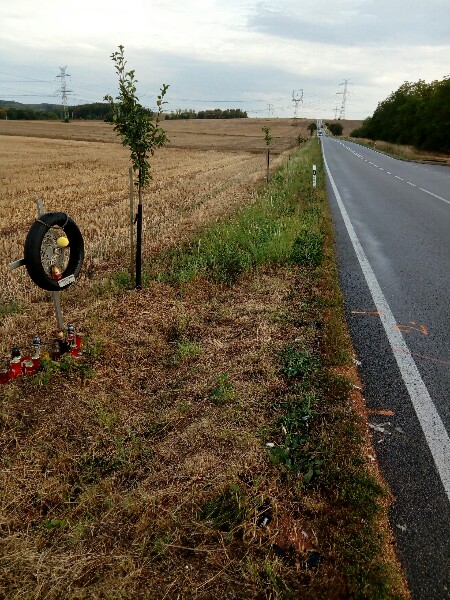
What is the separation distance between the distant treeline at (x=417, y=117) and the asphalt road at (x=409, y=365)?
121 ft

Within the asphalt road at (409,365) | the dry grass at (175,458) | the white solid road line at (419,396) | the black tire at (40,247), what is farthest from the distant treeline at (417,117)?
the black tire at (40,247)

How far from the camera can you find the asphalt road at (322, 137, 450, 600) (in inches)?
109

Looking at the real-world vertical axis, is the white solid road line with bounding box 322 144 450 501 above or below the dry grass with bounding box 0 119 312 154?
below

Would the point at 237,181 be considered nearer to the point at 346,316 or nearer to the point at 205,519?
the point at 346,316

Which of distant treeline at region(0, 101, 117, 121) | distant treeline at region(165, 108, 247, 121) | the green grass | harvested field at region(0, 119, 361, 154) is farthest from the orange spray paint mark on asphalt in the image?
distant treeline at region(165, 108, 247, 121)

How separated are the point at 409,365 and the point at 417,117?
176 ft

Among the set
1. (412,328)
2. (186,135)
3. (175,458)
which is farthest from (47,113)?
(175,458)

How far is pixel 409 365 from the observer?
4.57 m

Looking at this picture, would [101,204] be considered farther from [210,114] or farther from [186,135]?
[210,114]

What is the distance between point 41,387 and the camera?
14.3 feet

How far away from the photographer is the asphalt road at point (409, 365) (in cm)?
276

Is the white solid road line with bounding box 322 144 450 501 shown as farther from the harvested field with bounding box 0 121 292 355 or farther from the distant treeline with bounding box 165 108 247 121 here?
the distant treeline with bounding box 165 108 247 121

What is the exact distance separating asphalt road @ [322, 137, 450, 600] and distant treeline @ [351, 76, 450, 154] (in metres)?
36.8

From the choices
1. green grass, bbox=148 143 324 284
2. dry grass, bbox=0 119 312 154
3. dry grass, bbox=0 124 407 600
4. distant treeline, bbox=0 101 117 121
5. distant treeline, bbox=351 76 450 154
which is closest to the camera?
dry grass, bbox=0 124 407 600
